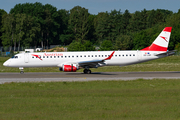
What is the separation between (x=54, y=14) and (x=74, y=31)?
44.8 ft

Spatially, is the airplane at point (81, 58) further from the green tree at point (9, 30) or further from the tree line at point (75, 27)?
the green tree at point (9, 30)

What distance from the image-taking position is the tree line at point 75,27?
117m

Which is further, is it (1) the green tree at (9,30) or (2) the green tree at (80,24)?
(2) the green tree at (80,24)

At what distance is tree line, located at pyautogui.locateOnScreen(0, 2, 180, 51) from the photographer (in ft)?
383

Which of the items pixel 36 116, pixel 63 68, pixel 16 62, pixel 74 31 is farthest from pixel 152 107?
pixel 74 31

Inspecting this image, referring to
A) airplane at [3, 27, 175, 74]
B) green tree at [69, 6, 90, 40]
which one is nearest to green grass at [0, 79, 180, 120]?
airplane at [3, 27, 175, 74]

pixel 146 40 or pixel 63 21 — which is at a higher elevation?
pixel 63 21

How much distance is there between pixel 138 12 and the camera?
145m

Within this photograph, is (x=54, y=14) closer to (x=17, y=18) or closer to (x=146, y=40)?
(x=17, y=18)

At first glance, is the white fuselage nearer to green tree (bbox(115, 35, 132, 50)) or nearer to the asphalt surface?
the asphalt surface

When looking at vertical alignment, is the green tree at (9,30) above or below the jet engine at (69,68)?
above

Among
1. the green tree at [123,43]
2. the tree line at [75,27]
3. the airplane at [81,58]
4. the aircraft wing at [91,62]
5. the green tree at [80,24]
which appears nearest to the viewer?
the aircraft wing at [91,62]

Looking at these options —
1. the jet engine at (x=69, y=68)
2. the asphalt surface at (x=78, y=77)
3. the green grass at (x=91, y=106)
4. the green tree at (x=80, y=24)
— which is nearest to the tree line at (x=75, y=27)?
the green tree at (x=80, y=24)

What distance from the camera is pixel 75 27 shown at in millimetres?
139375
